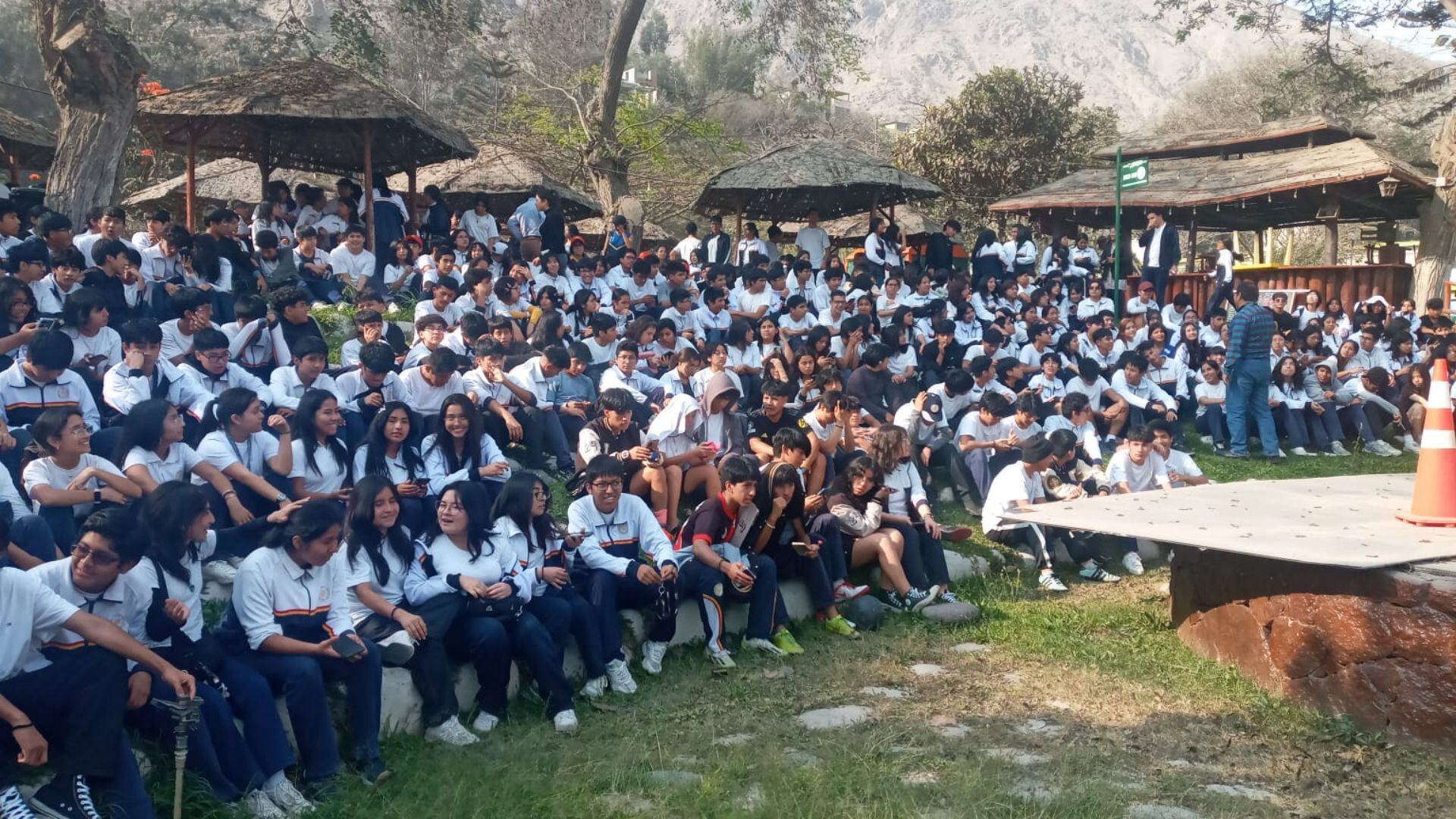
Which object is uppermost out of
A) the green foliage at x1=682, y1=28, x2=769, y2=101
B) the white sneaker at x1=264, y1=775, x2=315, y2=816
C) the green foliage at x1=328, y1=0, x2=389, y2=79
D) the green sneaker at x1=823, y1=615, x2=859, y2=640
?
the green foliage at x1=682, y1=28, x2=769, y2=101

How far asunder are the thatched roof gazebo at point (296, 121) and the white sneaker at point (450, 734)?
8.78 metres

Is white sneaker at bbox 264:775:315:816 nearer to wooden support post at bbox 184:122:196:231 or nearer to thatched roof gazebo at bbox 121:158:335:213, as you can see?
wooden support post at bbox 184:122:196:231

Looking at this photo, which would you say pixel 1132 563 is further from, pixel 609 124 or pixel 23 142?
pixel 23 142

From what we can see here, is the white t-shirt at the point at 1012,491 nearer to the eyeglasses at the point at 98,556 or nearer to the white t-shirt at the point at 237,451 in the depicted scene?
the white t-shirt at the point at 237,451

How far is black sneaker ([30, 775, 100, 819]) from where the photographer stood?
12.5 feet

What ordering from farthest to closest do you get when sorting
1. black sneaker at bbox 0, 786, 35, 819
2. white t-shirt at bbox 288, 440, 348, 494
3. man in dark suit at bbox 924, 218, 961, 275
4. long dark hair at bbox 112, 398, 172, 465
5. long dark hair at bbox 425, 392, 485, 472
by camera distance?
man in dark suit at bbox 924, 218, 961, 275 < long dark hair at bbox 425, 392, 485, 472 < white t-shirt at bbox 288, 440, 348, 494 < long dark hair at bbox 112, 398, 172, 465 < black sneaker at bbox 0, 786, 35, 819

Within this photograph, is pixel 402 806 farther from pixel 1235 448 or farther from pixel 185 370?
pixel 1235 448

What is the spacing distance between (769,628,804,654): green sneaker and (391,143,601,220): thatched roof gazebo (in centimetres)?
1167

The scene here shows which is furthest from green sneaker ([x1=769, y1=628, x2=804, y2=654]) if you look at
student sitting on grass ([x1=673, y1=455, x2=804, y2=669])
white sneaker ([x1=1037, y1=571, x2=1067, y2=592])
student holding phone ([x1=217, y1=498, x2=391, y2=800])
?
student holding phone ([x1=217, y1=498, x2=391, y2=800])

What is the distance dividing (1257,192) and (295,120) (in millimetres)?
14454

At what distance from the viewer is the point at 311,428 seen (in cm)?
651

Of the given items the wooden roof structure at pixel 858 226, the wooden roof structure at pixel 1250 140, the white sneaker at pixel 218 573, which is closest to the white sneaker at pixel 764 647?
the white sneaker at pixel 218 573

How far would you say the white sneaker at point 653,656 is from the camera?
627 centimetres

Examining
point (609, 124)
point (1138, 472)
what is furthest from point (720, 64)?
point (1138, 472)
